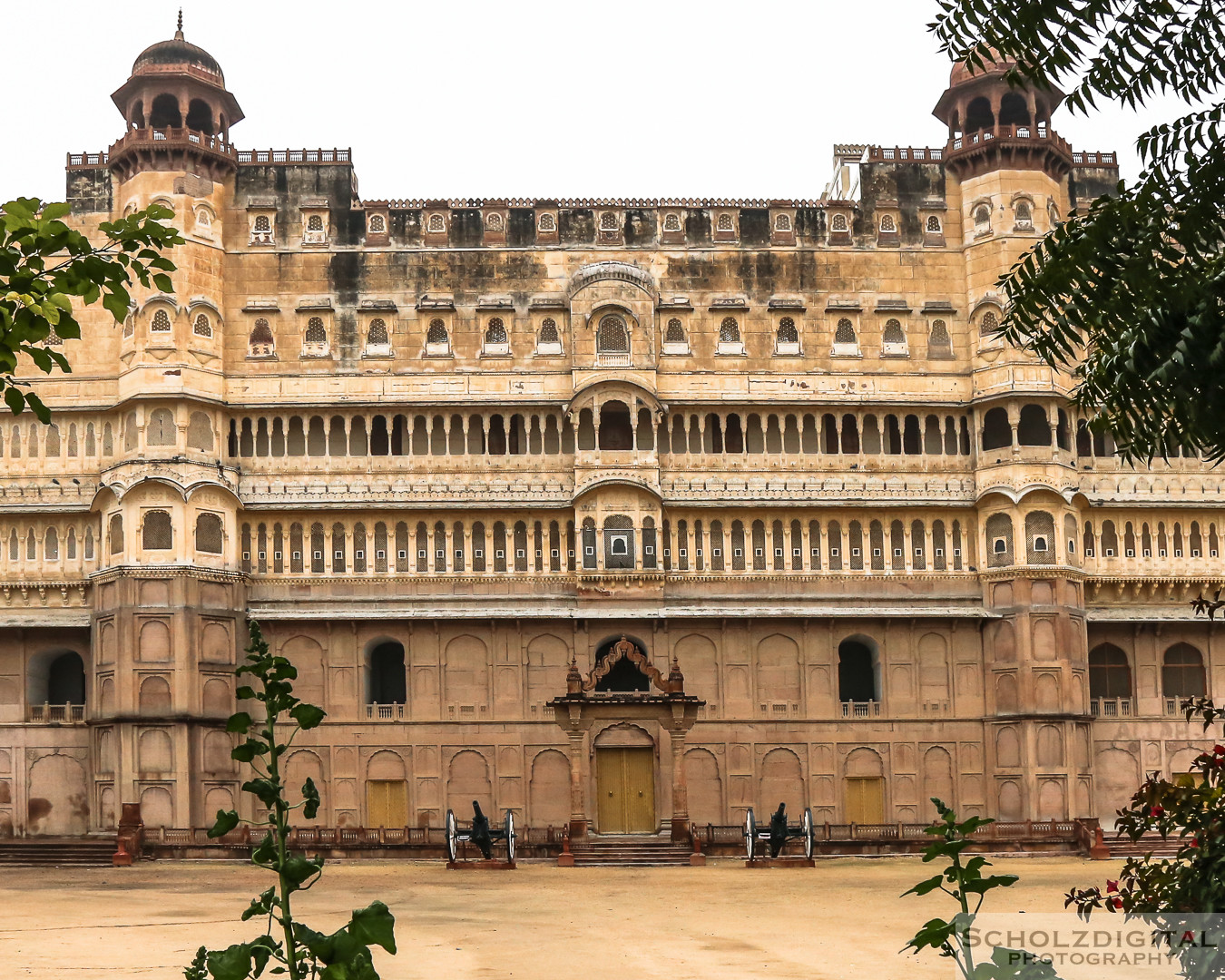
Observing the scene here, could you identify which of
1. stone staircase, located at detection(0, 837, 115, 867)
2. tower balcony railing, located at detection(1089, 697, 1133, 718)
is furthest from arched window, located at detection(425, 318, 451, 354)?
tower balcony railing, located at detection(1089, 697, 1133, 718)

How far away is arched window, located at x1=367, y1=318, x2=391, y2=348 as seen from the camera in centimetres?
5047

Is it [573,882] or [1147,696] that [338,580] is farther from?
[1147,696]

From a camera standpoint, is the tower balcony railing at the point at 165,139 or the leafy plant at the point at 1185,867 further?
the tower balcony railing at the point at 165,139

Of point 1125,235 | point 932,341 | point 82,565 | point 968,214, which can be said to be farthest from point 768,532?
point 1125,235

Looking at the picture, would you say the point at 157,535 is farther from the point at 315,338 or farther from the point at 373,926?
the point at 373,926

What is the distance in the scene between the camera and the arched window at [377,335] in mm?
50469

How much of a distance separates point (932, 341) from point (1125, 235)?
4181 centimetres

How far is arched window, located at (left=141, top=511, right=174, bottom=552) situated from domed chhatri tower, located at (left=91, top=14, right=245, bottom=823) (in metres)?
0.04

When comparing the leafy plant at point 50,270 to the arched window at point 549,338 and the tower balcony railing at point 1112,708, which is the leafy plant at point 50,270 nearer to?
the arched window at point 549,338

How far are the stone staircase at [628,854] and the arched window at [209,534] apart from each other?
14242 mm

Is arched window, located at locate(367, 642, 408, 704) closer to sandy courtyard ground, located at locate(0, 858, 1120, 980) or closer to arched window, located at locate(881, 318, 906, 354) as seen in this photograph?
sandy courtyard ground, located at locate(0, 858, 1120, 980)

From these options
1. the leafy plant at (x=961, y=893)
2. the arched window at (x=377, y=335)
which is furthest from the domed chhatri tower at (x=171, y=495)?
the leafy plant at (x=961, y=893)

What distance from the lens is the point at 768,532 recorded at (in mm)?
49344

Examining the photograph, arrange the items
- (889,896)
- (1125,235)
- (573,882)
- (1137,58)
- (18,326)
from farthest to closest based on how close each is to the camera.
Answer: (573,882) → (889,896) → (1125,235) → (1137,58) → (18,326)
